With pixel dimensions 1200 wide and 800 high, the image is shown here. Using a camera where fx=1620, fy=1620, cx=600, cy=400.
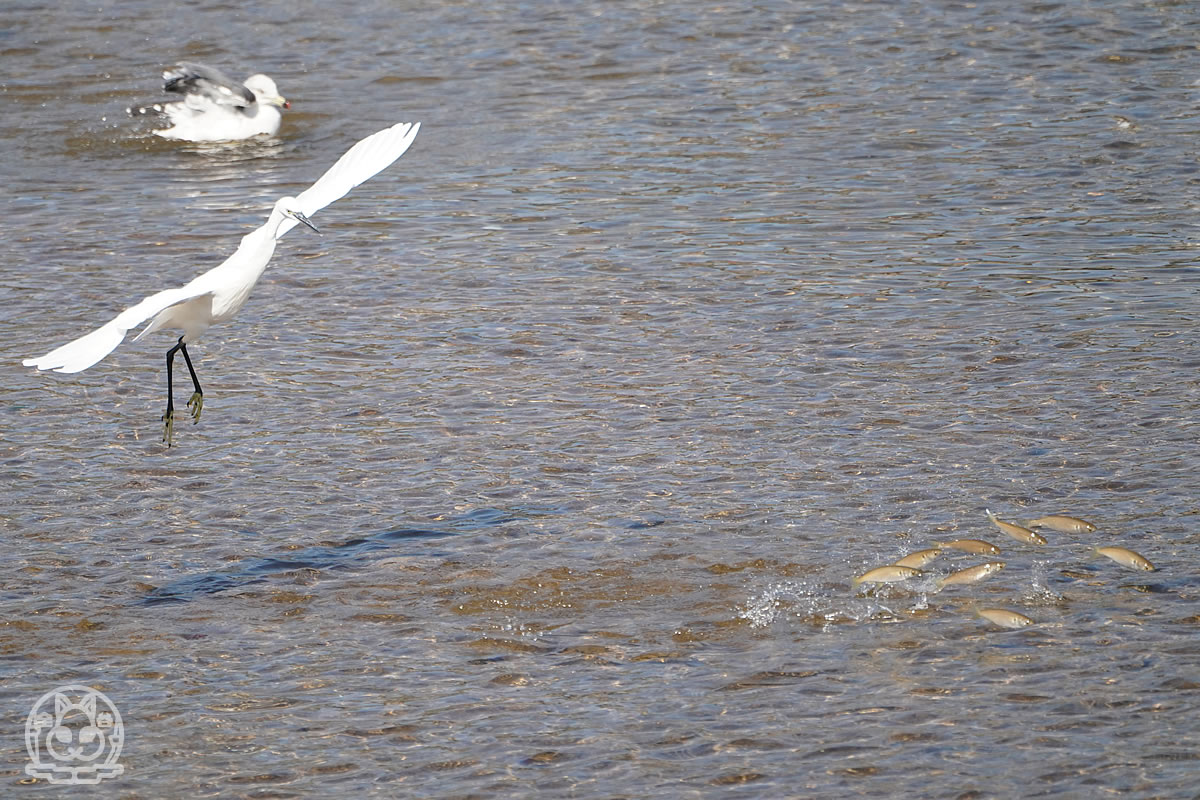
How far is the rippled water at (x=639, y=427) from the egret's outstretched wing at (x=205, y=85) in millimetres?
441

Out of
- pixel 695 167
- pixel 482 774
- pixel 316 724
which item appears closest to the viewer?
pixel 482 774

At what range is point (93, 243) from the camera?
34.7 ft

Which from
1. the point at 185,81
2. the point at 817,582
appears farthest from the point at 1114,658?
the point at 185,81

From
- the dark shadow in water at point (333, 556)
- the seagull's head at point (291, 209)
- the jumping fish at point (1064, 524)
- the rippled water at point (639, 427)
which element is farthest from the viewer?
the dark shadow in water at point (333, 556)

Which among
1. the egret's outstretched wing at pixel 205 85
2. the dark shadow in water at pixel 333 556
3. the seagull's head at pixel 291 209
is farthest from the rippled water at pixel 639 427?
the seagull's head at pixel 291 209

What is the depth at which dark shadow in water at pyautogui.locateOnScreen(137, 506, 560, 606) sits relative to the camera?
6.37 metres

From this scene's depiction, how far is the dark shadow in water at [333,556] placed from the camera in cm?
637

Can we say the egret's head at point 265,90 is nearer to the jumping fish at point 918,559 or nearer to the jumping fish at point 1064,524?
the jumping fish at point 1064,524

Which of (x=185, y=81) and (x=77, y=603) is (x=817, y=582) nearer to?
(x=77, y=603)

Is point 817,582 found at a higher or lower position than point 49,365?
lower

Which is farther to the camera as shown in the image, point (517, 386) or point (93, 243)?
point (93, 243)

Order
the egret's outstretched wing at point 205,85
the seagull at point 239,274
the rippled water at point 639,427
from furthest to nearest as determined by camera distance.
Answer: the egret's outstretched wing at point 205,85
the seagull at point 239,274
the rippled water at point 639,427

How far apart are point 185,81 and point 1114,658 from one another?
942 cm

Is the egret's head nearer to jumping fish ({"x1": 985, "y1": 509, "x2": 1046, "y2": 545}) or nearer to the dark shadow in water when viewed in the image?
the dark shadow in water
